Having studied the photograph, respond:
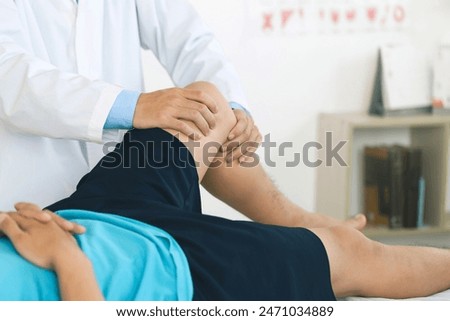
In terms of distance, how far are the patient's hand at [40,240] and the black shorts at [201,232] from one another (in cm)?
17

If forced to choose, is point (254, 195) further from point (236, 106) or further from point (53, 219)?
point (53, 219)

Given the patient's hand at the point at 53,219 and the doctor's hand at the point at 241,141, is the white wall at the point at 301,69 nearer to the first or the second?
the doctor's hand at the point at 241,141

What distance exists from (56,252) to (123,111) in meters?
0.61

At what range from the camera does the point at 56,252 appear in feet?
4.11

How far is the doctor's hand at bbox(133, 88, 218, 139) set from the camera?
1725 millimetres

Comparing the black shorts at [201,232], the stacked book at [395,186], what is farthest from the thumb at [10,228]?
the stacked book at [395,186]

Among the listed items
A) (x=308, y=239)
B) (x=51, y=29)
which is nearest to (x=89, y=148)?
(x=51, y=29)

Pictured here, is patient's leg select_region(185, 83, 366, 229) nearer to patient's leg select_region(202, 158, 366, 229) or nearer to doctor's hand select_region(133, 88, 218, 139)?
patient's leg select_region(202, 158, 366, 229)

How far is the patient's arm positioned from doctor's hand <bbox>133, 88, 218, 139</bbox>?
46 centimetres

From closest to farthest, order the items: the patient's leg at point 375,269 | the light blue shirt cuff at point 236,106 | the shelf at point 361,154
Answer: the patient's leg at point 375,269 → the light blue shirt cuff at point 236,106 → the shelf at point 361,154

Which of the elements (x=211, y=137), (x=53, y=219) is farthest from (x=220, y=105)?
(x=53, y=219)

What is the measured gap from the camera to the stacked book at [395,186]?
357 cm
